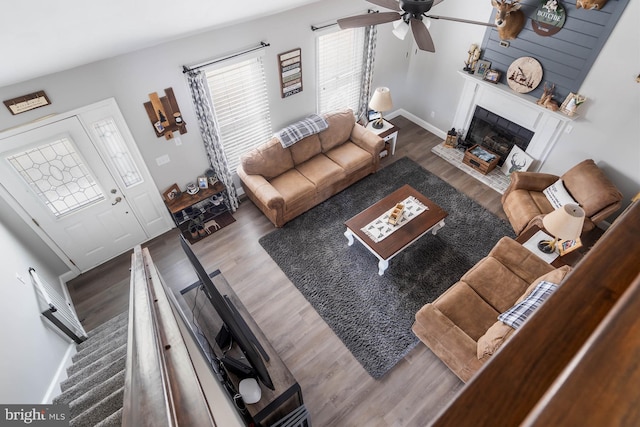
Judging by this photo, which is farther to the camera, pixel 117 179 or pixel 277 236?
pixel 277 236

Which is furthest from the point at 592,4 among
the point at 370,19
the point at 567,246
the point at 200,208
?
the point at 200,208

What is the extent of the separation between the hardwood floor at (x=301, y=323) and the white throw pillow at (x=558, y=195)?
673 millimetres

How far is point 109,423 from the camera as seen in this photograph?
199 centimetres

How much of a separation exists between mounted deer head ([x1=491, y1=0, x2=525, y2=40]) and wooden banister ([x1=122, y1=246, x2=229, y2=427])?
502cm

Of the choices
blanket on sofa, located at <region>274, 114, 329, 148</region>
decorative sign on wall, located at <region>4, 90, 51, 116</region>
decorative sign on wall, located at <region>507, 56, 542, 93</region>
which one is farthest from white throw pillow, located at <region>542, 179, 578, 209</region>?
decorative sign on wall, located at <region>4, 90, 51, 116</region>

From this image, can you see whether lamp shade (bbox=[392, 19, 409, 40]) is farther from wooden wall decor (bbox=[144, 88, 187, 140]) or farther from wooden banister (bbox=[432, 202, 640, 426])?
wooden wall decor (bbox=[144, 88, 187, 140])

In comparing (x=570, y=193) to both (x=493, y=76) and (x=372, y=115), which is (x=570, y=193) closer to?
(x=493, y=76)

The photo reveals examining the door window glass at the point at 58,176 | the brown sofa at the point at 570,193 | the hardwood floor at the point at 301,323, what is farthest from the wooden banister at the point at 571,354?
the door window glass at the point at 58,176

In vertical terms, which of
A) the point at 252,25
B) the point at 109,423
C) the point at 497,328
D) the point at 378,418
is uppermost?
the point at 252,25

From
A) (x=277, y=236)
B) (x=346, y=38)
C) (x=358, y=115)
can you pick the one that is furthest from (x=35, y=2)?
(x=358, y=115)

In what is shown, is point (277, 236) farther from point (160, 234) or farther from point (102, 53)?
point (102, 53)

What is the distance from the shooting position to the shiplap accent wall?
13.1 ft

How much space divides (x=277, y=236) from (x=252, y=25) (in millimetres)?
2767

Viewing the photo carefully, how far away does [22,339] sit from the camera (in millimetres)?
2795
